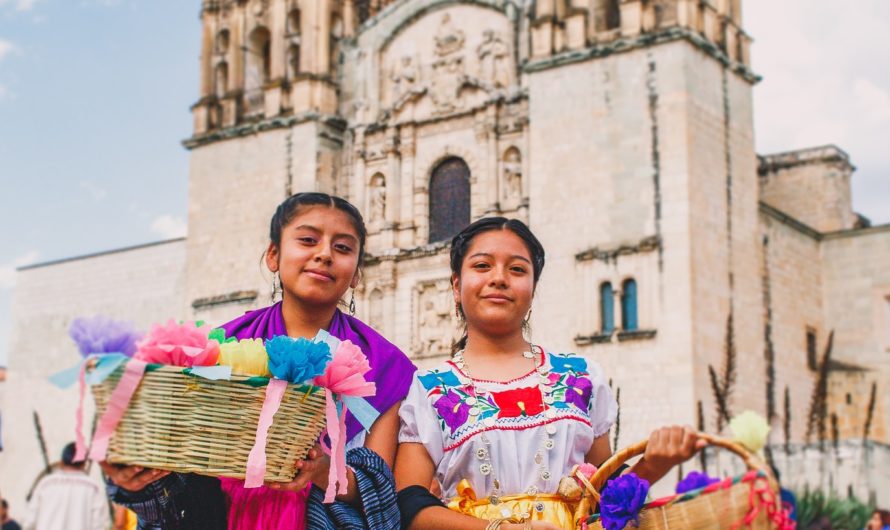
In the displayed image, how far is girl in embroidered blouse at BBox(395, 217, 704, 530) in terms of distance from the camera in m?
3.82

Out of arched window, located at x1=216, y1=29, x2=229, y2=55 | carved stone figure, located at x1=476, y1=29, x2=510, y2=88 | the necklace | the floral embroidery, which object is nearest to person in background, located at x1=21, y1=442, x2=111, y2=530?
the necklace

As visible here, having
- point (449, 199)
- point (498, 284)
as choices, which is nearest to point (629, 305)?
point (449, 199)

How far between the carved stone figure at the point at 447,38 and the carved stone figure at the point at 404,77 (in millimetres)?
643

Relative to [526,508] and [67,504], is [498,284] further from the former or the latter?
[67,504]

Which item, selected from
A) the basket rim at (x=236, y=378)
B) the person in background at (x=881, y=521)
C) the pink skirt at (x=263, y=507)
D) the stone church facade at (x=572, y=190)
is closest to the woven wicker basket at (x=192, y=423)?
the basket rim at (x=236, y=378)

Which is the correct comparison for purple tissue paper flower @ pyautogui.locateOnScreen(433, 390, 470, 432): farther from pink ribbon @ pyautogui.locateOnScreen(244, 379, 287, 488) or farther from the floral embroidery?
pink ribbon @ pyautogui.locateOnScreen(244, 379, 287, 488)

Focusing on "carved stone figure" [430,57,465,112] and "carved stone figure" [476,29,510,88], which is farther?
"carved stone figure" [430,57,465,112]

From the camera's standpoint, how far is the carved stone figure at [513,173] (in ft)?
70.3

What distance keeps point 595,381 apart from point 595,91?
1643cm

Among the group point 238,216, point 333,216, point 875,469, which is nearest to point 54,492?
point 333,216

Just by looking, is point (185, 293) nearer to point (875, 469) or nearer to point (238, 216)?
point (238, 216)

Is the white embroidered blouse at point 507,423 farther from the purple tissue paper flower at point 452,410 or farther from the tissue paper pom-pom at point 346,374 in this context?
the tissue paper pom-pom at point 346,374

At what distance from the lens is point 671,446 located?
3529 millimetres

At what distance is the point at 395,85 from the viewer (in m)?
23.3
